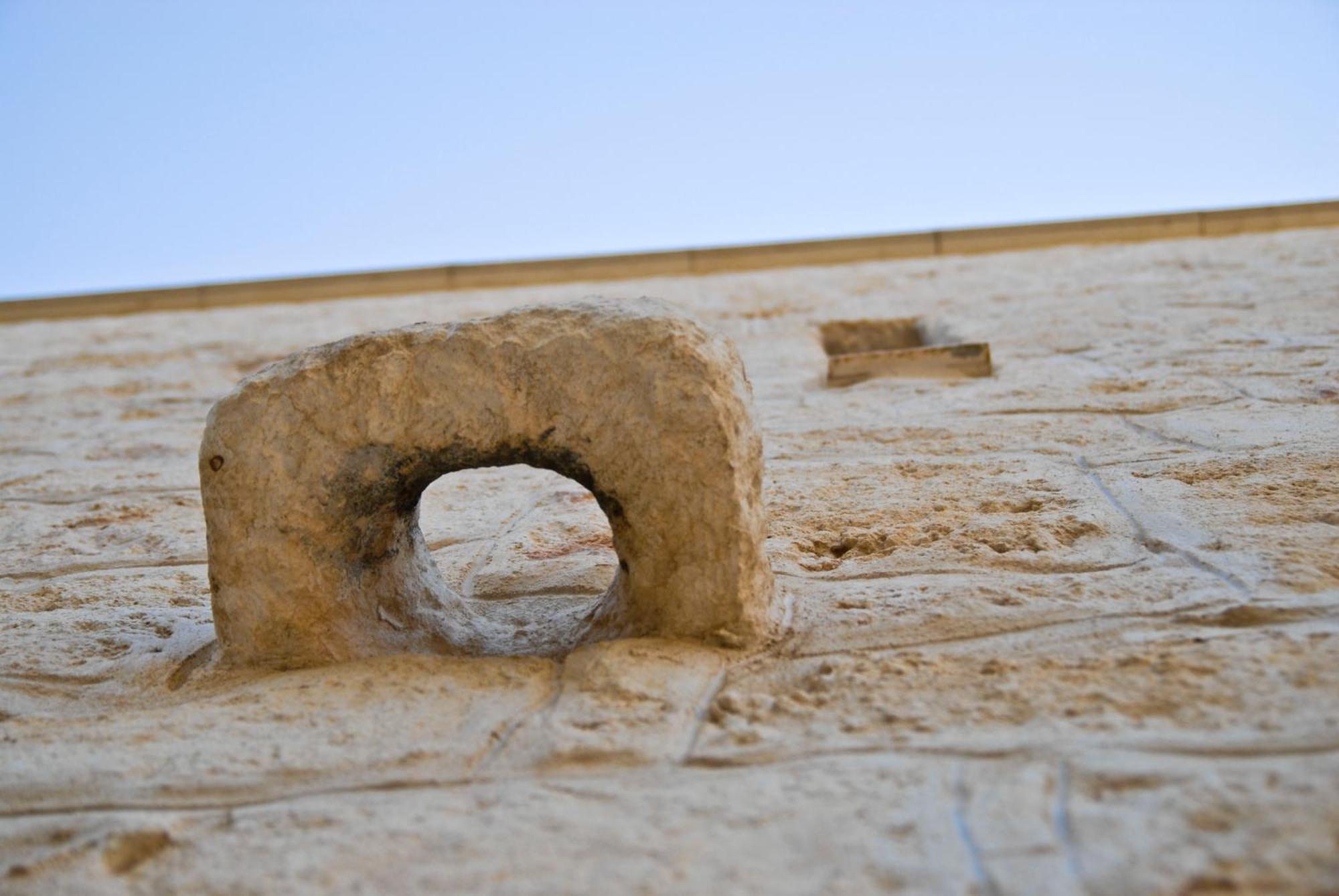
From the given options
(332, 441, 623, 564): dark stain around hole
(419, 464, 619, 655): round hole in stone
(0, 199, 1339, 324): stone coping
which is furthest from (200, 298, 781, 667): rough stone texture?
(0, 199, 1339, 324): stone coping

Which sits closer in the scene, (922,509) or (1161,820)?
(1161,820)

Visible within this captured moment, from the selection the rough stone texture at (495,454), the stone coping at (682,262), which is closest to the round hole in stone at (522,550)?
the rough stone texture at (495,454)

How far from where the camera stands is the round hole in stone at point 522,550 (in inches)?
73.5

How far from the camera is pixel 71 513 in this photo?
8.98 ft

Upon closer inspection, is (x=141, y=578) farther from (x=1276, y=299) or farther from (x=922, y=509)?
(x=1276, y=299)

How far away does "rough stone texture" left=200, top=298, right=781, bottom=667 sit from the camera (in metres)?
1.57

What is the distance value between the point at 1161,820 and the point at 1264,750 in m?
0.19

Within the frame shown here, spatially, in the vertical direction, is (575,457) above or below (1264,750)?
above

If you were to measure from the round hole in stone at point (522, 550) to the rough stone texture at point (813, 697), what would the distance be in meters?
0.01

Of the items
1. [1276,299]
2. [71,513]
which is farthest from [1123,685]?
[1276,299]

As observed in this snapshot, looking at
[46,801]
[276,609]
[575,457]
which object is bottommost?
[46,801]

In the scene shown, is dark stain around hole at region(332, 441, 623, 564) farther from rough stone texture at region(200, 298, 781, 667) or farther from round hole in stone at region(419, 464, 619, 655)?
round hole in stone at region(419, 464, 619, 655)

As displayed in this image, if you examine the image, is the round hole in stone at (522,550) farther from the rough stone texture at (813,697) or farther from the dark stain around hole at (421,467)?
the dark stain around hole at (421,467)

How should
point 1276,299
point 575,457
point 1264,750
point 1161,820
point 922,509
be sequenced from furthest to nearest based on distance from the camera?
point 1276,299 → point 922,509 → point 575,457 → point 1264,750 → point 1161,820
